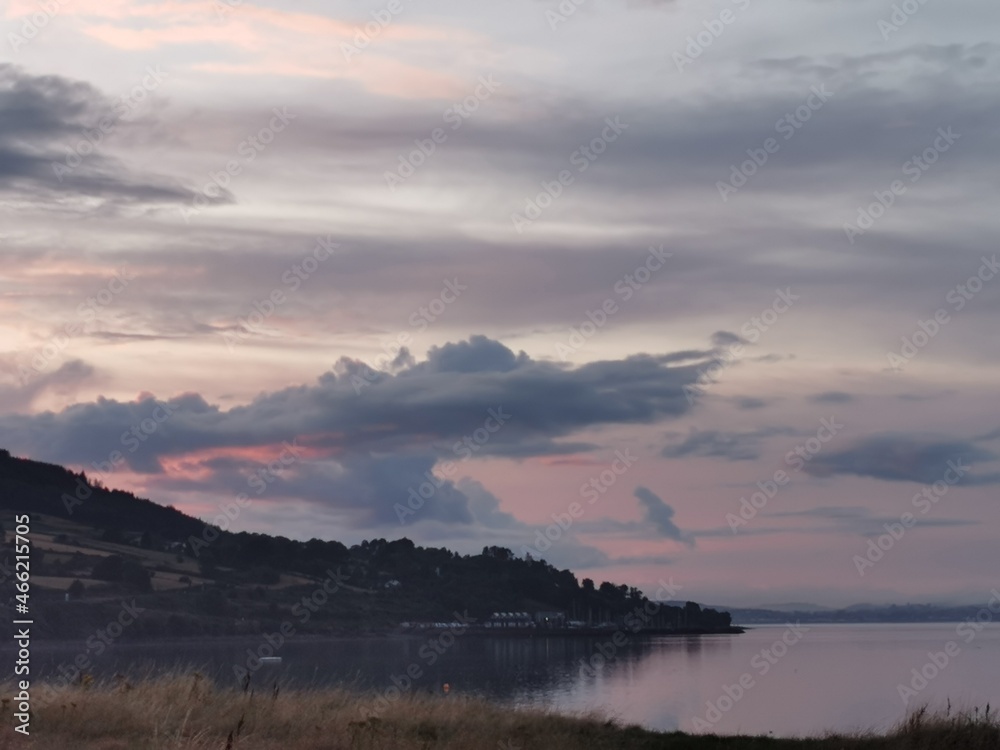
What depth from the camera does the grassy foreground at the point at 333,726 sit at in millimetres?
20016

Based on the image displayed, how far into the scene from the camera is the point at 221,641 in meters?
165

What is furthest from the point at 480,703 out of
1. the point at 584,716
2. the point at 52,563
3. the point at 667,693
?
the point at 52,563

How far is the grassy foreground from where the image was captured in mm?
20016

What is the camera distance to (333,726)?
2181 centimetres

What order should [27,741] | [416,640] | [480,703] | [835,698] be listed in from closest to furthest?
[27,741] → [480,703] → [835,698] → [416,640]

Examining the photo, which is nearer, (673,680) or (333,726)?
(333,726)

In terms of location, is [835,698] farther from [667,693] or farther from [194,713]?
[194,713]

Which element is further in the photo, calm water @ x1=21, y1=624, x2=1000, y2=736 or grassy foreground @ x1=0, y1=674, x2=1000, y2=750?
calm water @ x1=21, y1=624, x2=1000, y2=736

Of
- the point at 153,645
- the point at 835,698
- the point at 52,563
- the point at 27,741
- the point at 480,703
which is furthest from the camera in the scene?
the point at 52,563

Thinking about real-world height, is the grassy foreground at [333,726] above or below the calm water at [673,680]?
above

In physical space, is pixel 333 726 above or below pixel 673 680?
above

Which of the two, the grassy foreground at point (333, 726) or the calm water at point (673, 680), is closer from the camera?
the grassy foreground at point (333, 726)

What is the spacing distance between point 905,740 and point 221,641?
499ft

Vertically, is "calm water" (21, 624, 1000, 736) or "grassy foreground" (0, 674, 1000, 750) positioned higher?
"grassy foreground" (0, 674, 1000, 750)
